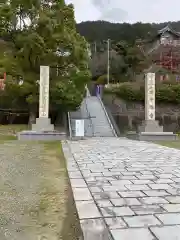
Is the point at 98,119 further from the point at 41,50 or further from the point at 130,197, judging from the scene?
the point at 130,197

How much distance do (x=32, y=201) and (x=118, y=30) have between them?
37950 mm

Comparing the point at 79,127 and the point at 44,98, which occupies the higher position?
the point at 44,98

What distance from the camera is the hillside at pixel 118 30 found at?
36.1 meters

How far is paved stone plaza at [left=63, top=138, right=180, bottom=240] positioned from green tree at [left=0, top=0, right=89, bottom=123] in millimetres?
9984

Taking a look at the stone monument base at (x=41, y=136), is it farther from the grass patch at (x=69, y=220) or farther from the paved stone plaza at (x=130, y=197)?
the grass patch at (x=69, y=220)

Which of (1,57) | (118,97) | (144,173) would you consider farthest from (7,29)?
(144,173)

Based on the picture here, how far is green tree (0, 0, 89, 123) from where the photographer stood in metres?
14.9

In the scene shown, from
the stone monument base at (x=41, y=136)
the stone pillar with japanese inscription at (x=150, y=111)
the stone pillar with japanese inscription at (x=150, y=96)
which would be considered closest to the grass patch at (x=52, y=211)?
the stone monument base at (x=41, y=136)

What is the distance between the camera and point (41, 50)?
14.8 meters

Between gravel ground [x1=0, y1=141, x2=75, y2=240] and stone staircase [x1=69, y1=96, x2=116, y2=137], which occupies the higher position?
stone staircase [x1=69, y1=96, x2=116, y2=137]

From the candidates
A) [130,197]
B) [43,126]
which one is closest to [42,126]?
[43,126]

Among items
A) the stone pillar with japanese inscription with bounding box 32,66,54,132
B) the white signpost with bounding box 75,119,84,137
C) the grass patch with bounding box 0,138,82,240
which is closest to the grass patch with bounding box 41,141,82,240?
the grass patch with bounding box 0,138,82,240

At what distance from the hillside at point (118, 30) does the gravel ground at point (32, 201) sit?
103ft

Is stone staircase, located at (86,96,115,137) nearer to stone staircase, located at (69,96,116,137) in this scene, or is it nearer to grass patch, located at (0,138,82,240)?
stone staircase, located at (69,96,116,137)
